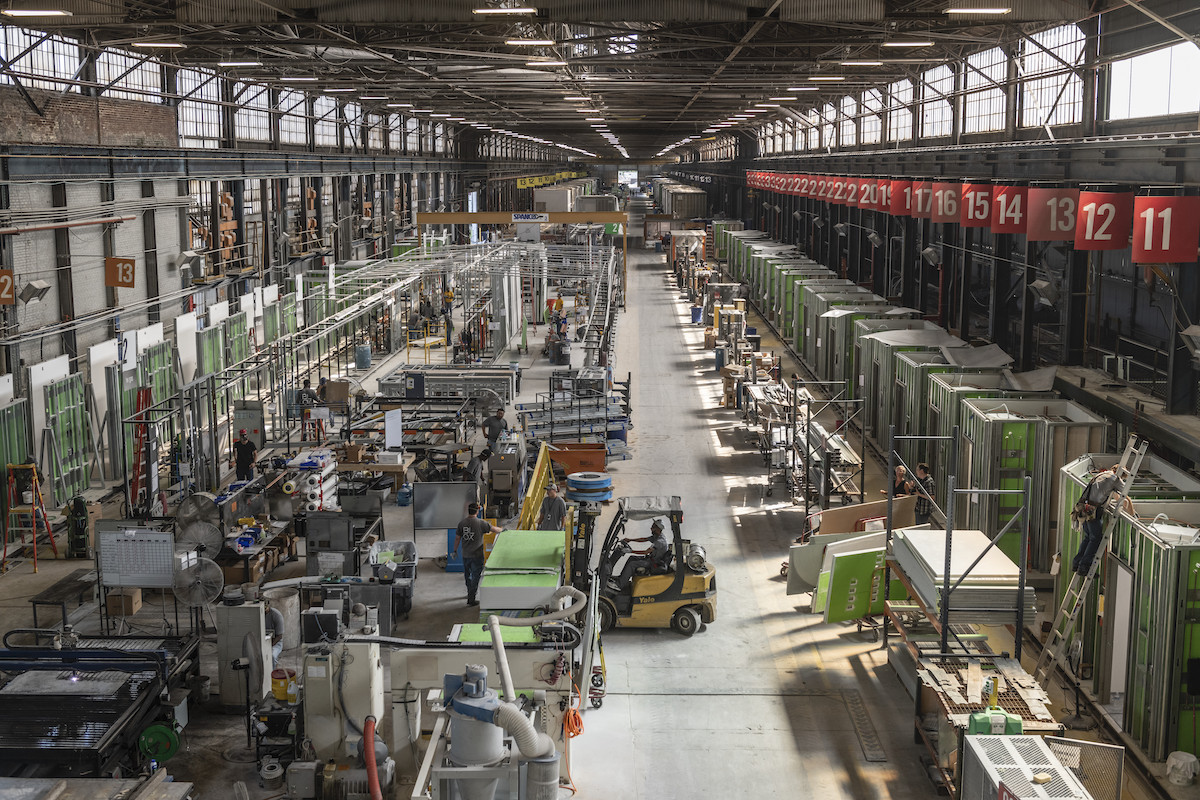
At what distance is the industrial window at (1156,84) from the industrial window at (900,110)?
652 inches

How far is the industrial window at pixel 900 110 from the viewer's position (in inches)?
1437

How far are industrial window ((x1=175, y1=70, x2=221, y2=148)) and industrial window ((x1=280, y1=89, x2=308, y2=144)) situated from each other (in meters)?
5.27

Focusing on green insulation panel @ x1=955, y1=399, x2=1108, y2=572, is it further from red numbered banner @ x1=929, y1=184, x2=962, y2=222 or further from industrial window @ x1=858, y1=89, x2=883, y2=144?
industrial window @ x1=858, y1=89, x2=883, y2=144

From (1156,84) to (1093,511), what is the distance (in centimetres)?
974

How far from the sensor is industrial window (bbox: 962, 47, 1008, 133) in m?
26.2

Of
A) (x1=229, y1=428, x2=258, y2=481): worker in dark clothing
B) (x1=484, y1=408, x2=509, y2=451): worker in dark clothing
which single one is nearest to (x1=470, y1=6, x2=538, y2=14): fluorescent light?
(x1=484, y1=408, x2=509, y2=451): worker in dark clothing

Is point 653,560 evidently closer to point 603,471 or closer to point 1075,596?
point 1075,596

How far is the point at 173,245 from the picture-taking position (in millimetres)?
26328

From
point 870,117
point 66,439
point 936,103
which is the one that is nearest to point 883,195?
point 936,103

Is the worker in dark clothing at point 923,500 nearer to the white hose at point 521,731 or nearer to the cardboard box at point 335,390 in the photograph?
the white hose at point 521,731

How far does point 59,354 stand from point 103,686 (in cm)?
1221

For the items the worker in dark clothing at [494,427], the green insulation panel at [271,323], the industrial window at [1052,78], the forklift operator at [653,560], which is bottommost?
the forklift operator at [653,560]

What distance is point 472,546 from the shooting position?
1544 centimetres

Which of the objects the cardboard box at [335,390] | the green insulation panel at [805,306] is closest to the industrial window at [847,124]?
the green insulation panel at [805,306]
